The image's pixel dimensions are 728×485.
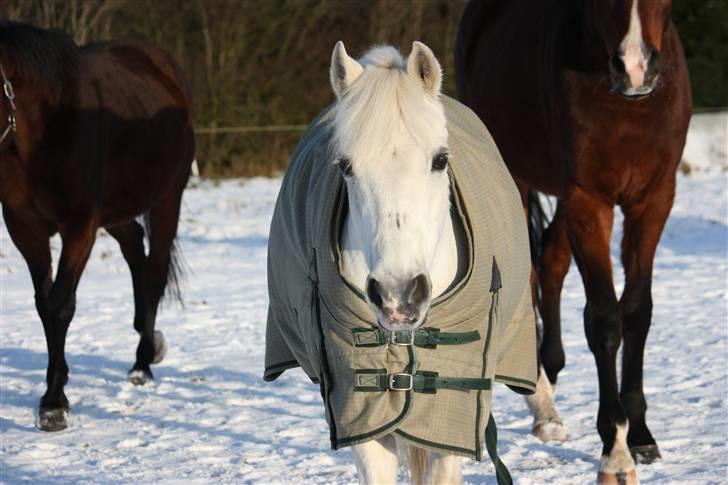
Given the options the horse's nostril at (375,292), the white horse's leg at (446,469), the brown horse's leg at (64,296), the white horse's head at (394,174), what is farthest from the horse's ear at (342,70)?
the brown horse's leg at (64,296)

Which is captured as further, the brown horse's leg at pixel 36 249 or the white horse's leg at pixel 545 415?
the brown horse's leg at pixel 36 249

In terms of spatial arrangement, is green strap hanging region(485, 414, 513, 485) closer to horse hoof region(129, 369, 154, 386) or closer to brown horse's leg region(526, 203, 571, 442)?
brown horse's leg region(526, 203, 571, 442)

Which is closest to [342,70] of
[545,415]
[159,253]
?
[545,415]

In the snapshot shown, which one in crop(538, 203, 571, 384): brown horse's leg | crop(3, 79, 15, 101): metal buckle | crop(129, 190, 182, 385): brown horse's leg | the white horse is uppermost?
the white horse

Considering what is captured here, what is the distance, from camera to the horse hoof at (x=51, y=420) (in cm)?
540

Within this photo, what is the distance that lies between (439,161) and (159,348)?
4.07 m

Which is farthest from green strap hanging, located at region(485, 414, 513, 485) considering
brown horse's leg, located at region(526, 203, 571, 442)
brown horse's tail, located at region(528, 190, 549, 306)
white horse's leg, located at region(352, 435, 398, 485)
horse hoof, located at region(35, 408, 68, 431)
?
horse hoof, located at region(35, 408, 68, 431)

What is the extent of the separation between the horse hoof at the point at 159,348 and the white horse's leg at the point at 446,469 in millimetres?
3551

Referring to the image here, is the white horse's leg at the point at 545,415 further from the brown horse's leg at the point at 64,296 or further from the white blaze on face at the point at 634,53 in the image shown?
the brown horse's leg at the point at 64,296

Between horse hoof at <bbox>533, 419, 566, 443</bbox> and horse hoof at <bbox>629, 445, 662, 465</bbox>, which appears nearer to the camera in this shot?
horse hoof at <bbox>629, 445, 662, 465</bbox>

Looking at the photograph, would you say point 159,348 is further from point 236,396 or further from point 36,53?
point 36,53

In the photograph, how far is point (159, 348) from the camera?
665cm

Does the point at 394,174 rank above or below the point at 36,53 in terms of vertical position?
above

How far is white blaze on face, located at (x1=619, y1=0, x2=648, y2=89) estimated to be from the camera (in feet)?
13.5
